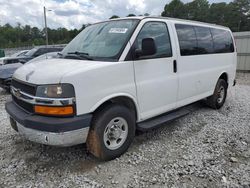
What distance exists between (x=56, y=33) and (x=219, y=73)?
64192mm

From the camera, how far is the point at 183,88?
423cm

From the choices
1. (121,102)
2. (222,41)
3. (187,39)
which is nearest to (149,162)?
(121,102)

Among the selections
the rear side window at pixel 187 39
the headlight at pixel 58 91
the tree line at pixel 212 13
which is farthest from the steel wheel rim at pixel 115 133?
the tree line at pixel 212 13

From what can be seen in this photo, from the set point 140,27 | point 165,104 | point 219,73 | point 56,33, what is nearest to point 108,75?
point 140,27

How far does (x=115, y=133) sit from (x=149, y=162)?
0.65 m

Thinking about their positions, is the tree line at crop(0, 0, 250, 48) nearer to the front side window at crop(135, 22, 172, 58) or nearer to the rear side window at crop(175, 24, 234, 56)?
the rear side window at crop(175, 24, 234, 56)

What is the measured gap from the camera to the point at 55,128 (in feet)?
8.55

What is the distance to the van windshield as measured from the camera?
3.23m

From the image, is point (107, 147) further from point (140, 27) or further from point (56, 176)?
point (140, 27)

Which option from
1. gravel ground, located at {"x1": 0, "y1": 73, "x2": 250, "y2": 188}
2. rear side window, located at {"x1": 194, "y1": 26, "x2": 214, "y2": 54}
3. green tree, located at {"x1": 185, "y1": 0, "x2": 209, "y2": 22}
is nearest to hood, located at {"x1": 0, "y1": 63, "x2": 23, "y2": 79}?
gravel ground, located at {"x1": 0, "y1": 73, "x2": 250, "y2": 188}

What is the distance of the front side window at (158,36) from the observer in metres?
3.49

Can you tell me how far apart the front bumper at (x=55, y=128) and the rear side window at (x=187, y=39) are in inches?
91.2

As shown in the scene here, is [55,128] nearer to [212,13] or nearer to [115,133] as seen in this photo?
[115,133]

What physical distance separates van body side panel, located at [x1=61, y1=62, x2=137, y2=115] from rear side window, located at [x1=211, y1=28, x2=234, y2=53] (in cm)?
298
